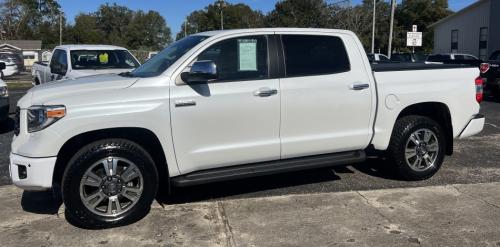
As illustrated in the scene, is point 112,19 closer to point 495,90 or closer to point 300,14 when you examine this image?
point 300,14

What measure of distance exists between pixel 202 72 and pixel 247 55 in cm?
73

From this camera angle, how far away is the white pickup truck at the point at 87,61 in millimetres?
10523

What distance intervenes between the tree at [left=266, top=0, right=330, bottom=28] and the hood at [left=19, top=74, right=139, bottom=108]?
4804cm

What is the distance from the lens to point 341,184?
616cm

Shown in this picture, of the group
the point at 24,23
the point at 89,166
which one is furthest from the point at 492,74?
the point at 24,23

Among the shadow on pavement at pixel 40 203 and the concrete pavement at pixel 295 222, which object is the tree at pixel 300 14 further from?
the shadow on pavement at pixel 40 203

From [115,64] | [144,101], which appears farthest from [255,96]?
[115,64]

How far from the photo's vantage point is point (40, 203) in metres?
5.55

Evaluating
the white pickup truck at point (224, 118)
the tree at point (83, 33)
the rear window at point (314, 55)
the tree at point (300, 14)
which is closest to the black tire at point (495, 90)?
the white pickup truck at point (224, 118)

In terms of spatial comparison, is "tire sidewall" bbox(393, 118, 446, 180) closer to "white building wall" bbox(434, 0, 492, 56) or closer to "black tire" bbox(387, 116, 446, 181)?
"black tire" bbox(387, 116, 446, 181)

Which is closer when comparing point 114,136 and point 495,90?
point 114,136

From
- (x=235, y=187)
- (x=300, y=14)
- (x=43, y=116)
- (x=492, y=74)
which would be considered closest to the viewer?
(x=43, y=116)

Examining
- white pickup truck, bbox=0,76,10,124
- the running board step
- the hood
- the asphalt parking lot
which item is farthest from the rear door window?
the running board step

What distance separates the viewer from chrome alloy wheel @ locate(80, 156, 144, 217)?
15.2 ft
